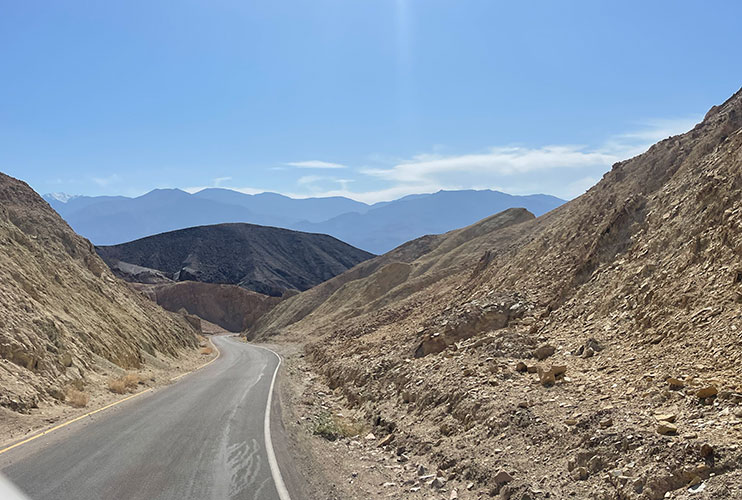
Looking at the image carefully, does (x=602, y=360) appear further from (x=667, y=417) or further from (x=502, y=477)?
(x=502, y=477)

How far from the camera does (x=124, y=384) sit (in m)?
15.4

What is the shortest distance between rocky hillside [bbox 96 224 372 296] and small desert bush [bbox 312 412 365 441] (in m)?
97.3

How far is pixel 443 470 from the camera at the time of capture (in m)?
7.35

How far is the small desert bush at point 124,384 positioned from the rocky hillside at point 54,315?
79cm

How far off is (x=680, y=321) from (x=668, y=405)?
288 centimetres

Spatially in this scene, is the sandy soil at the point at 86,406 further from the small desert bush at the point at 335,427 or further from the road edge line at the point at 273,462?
the small desert bush at the point at 335,427

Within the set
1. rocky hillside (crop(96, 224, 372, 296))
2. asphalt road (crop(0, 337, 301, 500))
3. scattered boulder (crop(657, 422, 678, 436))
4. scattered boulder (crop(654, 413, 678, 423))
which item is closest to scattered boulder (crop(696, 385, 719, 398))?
scattered boulder (crop(654, 413, 678, 423))

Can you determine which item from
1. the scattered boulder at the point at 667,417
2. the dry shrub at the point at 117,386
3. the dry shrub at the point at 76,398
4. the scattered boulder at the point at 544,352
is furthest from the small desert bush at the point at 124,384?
the scattered boulder at the point at 667,417

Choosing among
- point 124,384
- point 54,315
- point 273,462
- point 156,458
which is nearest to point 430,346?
point 273,462

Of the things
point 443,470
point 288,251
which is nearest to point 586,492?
point 443,470

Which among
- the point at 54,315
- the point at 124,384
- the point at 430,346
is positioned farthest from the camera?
the point at 54,315

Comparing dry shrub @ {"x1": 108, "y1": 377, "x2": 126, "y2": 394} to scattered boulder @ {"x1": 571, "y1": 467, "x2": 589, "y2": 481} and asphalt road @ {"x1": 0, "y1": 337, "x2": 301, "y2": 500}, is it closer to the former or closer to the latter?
asphalt road @ {"x1": 0, "y1": 337, "x2": 301, "y2": 500}

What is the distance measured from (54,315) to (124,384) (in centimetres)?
418

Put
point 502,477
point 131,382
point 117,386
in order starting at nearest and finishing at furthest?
point 502,477
point 117,386
point 131,382
